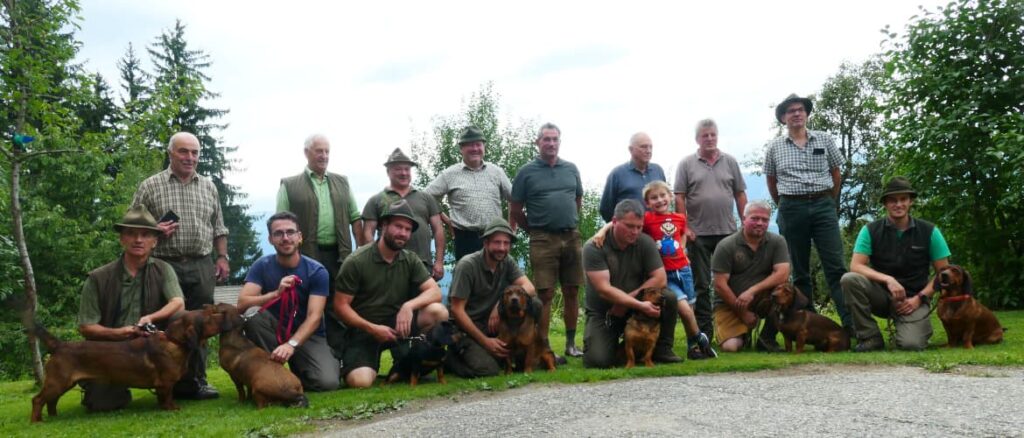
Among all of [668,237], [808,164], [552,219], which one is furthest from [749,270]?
[552,219]

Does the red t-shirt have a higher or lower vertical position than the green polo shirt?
higher

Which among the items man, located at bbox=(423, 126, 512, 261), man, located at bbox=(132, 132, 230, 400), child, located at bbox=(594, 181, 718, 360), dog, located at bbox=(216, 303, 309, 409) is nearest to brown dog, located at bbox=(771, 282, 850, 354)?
child, located at bbox=(594, 181, 718, 360)

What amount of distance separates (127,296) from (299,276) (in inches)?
54.4

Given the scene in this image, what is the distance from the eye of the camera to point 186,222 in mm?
7125

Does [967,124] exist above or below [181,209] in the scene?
above

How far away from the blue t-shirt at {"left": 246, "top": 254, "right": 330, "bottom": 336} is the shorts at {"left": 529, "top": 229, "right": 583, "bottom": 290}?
2.34 metres

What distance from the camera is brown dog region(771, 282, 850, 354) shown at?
7840mm

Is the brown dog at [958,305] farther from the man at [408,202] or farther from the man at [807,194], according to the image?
the man at [408,202]

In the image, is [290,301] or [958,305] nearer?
[290,301]

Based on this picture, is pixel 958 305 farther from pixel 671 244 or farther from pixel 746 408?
pixel 746 408

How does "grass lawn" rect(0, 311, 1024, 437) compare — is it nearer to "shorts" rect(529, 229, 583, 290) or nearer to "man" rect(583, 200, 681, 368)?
"man" rect(583, 200, 681, 368)

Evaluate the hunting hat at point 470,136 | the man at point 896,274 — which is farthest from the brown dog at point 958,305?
the hunting hat at point 470,136

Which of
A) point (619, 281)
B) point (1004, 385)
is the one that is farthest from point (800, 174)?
point (1004, 385)

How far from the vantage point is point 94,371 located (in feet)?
19.4
